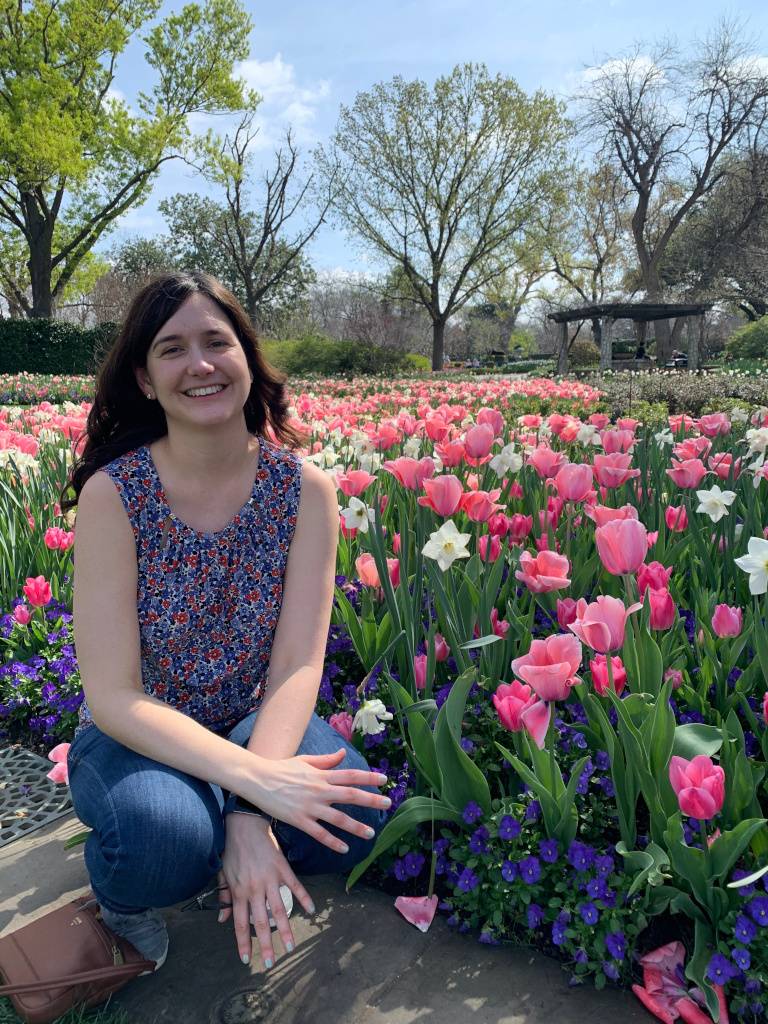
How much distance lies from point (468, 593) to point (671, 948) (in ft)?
2.96

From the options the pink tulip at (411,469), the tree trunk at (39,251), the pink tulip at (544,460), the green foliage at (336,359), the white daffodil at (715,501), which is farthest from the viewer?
the tree trunk at (39,251)

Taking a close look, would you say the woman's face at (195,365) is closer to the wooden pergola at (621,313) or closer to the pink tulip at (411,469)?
the pink tulip at (411,469)

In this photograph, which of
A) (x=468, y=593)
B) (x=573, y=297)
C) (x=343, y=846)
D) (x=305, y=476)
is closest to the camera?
(x=343, y=846)

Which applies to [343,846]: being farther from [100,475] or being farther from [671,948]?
[100,475]

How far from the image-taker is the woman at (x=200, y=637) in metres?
1.34

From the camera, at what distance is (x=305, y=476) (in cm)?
181

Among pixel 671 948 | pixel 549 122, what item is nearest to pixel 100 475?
pixel 671 948

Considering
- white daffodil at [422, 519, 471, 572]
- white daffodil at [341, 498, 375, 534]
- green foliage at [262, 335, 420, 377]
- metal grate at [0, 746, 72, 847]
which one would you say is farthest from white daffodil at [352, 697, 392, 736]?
green foliage at [262, 335, 420, 377]

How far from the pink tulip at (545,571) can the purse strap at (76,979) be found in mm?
1066

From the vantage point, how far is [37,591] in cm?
248

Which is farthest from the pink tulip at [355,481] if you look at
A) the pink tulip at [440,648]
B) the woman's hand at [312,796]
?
the woman's hand at [312,796]

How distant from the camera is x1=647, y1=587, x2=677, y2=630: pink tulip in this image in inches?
66.8

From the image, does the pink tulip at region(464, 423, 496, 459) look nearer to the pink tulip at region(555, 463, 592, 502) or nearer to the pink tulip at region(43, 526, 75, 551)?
the pink tulip at region(555, 463, 592, 502)

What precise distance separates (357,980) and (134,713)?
64cm
